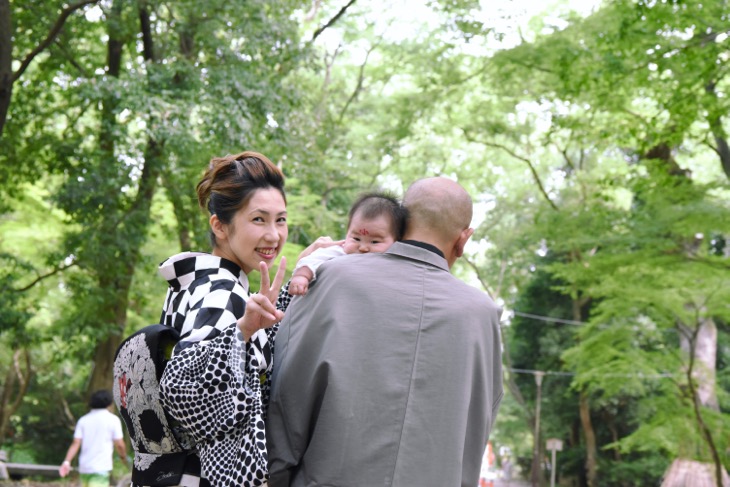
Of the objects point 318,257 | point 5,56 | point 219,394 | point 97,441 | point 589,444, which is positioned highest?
point 5,56

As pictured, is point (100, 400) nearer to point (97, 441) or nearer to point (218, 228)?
point (97, 441)

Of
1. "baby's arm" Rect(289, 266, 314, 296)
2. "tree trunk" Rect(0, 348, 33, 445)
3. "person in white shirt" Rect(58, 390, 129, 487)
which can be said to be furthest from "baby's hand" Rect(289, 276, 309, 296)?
"tree trunk" Rect(0, 348, 33, 445)

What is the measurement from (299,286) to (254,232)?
0.78 ft

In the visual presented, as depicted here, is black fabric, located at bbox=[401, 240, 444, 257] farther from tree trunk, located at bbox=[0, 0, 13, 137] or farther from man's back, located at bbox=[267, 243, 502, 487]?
tree trunk, located at bbox=[0, 0, 13, 137]

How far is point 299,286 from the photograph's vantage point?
9.46 feet

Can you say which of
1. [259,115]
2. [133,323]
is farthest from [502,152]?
[259,115]

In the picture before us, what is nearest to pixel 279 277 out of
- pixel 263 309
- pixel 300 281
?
pixel 263 309

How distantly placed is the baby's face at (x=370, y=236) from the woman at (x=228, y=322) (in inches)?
21.0

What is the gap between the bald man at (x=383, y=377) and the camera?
2748 millimetres

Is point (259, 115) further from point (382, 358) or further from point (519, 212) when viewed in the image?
point (519, 212)

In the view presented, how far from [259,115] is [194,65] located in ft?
4.02

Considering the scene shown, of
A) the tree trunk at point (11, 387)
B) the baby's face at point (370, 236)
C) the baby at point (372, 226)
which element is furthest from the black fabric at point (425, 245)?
the tree trunk at point (11, 387)

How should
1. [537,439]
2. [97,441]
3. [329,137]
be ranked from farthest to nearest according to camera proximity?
[537,439]
[329,137]
[97,441]

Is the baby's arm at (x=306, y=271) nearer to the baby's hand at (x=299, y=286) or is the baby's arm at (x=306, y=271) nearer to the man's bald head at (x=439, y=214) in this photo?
the baby's hand at (x=299, y=286)
